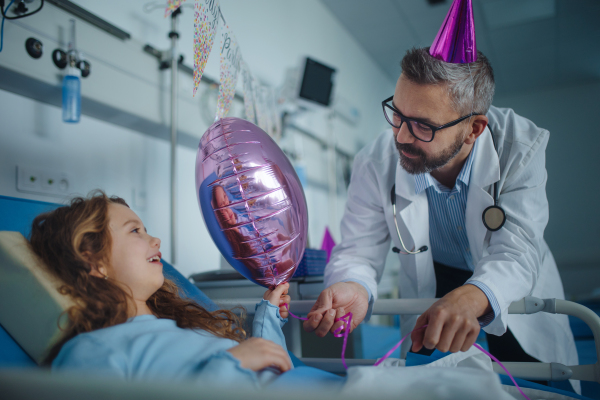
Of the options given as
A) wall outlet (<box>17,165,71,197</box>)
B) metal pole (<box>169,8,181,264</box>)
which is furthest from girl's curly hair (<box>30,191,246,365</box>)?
metal pole (<box>169,8,181,264</box>)

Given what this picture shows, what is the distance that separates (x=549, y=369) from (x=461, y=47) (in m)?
0.87

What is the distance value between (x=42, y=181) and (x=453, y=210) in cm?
135

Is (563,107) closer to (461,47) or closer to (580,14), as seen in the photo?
(580,14)

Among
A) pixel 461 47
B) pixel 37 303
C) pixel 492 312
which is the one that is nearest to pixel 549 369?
pixel 492 312

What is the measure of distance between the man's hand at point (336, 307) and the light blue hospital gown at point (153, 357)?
0.24 m

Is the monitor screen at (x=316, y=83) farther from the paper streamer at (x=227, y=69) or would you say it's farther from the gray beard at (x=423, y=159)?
the gray beard at (x=423, y=159)

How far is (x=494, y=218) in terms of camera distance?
3.86ft

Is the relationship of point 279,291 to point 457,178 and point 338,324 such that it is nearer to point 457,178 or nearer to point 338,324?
point 338,324

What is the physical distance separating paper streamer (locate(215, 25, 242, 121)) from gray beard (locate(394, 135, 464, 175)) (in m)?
0.55

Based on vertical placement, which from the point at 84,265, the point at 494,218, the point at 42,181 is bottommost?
the point at 84,265

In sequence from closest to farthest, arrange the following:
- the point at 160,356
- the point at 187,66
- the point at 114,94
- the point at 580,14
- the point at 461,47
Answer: the point at 160,356 < the point at 461,47 < the point at 114,94 < the point at 187,66 < the point at 580,14

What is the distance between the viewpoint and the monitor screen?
2.60m

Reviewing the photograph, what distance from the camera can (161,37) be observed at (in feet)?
5.99

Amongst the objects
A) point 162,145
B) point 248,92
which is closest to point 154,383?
point 248,92
